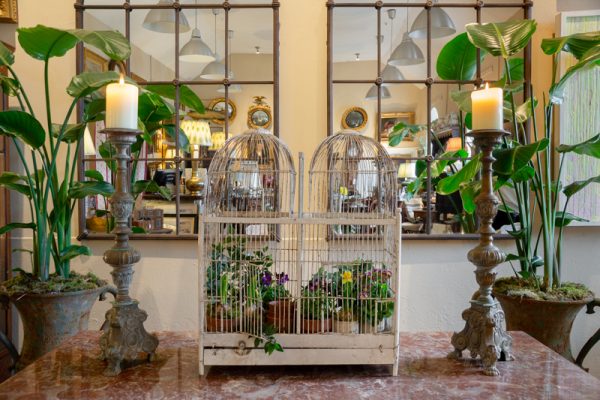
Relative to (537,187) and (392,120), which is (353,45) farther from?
(537,187)

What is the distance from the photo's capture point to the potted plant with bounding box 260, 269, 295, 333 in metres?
1.30

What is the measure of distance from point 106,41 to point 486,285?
1.66 m

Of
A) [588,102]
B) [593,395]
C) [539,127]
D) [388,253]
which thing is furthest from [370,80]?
[593,395]

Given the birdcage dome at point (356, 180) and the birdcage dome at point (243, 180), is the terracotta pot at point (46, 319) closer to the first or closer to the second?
the birdcage dome at point (243, 180)

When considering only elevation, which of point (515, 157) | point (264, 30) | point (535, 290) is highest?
point (264, 30)

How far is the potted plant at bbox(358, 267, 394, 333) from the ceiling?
1547 millimetres

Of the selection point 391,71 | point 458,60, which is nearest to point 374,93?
point 391,71

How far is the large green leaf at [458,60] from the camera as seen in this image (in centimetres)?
246

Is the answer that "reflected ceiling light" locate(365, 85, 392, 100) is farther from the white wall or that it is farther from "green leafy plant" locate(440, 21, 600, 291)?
"green leafy plant" locate(440, 21, 600, 291)

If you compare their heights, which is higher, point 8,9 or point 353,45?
point 8,9

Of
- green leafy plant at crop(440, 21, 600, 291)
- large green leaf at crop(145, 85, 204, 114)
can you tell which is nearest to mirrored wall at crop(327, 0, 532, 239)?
green leafy plant at crop(440, 21, 600, 291)

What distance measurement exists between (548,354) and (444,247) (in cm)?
120

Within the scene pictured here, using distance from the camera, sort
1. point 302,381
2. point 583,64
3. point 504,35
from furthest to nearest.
Result: point 504,35 < point 583,64 < point 302,381

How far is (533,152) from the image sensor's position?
1.96m
